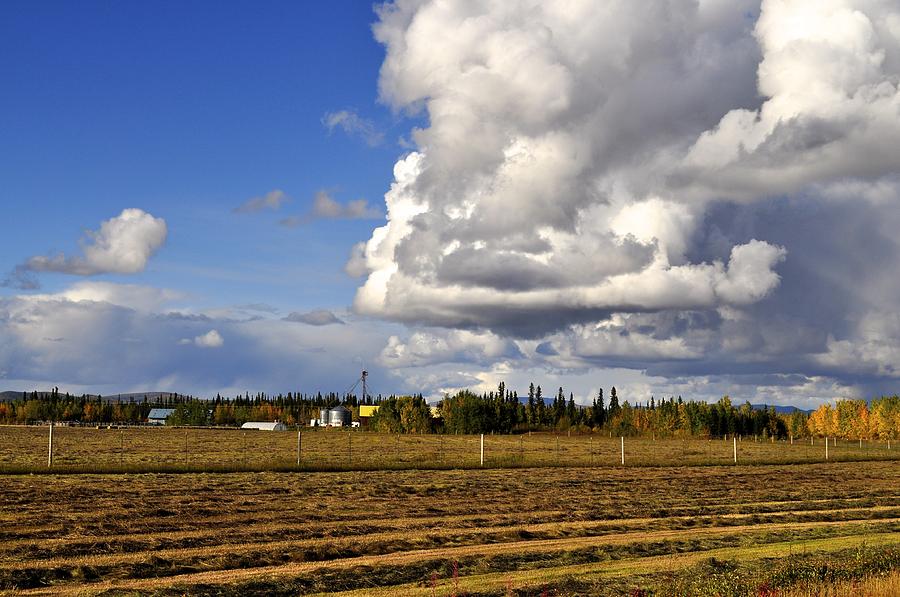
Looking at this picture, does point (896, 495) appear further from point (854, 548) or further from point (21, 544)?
point (21, 544)

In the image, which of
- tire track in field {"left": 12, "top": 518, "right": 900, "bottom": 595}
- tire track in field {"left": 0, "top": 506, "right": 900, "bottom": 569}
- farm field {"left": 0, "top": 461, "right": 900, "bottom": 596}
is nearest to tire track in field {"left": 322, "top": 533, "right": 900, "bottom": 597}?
farm field {"left": 0, "top": 461, "right": 900, "bottom": 596}

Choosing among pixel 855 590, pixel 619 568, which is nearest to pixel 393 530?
pixel 619 568

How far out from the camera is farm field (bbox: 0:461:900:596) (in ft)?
63.6

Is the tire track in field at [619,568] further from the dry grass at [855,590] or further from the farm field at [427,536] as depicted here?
the dry grass at [855,590]

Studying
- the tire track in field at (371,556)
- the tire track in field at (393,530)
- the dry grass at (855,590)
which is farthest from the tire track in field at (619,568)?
the tire track in field at (393,530)

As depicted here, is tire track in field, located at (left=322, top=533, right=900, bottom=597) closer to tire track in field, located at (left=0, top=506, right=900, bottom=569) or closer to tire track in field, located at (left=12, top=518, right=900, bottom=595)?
tire track in field, located at (left=12, top=518, right=900, bottom=595)

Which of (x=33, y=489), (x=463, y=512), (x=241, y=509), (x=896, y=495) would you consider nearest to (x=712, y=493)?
(x=896, y=495)

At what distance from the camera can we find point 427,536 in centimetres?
2647

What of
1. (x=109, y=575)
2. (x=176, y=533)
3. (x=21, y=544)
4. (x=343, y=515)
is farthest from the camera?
(x=343, y=515)

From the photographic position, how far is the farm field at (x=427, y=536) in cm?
1938

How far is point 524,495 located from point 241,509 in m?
13.1

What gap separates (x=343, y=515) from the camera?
100ft

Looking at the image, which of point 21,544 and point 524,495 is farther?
point 524,495

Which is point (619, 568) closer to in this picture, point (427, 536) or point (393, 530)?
point (427, 536)
